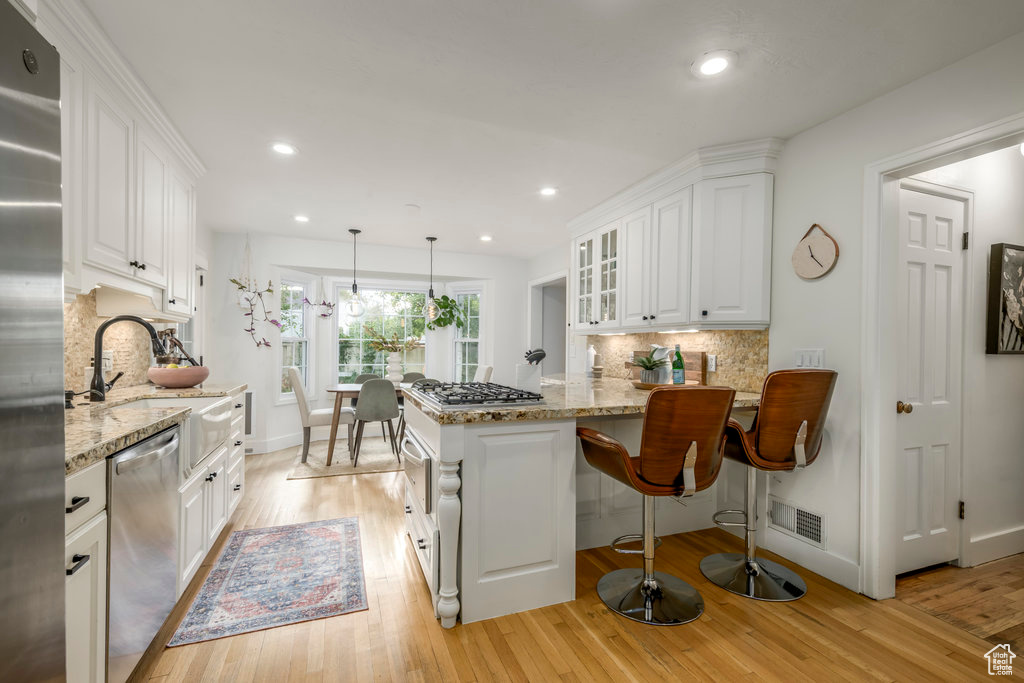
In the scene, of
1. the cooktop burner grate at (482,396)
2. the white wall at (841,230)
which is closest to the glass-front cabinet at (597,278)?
the white wall at (841,230)

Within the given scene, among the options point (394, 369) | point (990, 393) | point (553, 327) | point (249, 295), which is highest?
point (249, 295)

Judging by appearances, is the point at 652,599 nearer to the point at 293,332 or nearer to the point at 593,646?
the point at 593,646

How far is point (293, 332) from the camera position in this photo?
17.9ft

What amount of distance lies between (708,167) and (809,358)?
51.3 inches

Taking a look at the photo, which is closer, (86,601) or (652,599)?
(86,601)

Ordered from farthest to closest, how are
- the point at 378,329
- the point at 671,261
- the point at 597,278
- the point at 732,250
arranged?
the point at 378,329 → the point at 597,278 → the point at 671,261 → the point at 732,250

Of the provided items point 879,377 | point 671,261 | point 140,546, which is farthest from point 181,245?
point 879,377

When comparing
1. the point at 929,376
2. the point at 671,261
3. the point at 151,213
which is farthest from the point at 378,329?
the point at 929,376

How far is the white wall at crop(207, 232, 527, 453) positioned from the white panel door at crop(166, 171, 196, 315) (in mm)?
2079

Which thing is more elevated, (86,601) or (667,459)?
(667,459)

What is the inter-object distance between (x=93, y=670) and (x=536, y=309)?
535cm

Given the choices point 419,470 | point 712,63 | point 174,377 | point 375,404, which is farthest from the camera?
point 375,404

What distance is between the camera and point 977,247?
2.49 meters

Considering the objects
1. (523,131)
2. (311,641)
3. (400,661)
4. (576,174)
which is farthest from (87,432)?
(576,174)
